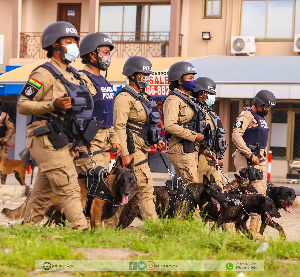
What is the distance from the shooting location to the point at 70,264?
479 cm

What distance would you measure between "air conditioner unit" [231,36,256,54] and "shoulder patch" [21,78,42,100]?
1707cm

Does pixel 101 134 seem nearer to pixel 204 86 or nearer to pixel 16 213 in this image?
pixel 16 213

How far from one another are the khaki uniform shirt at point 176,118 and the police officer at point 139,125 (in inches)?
20.1

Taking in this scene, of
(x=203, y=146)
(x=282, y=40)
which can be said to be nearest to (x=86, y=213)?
(x=203, y=146)

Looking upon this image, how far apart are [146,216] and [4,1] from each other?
20758mm

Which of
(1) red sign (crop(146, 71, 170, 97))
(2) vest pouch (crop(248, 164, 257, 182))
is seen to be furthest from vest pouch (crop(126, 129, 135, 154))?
(1) red sign (crop(146, 71, 170, 97))

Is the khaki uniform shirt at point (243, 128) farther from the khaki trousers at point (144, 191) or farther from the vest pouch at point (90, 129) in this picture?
the vest pouch at point (90, 129)

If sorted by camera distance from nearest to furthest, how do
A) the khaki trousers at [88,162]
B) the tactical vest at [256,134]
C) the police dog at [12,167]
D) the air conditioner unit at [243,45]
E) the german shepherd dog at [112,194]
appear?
the german shepherd dog at [112,194] < the khaki trousers at [88,162] < the tactical vest at [256,134] < the police dog at [12,167] < the air conditioner unit at [243,45]

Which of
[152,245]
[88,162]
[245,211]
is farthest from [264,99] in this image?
[152,245]

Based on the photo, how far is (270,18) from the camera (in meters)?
24.1

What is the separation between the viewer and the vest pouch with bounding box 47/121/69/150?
261 inches

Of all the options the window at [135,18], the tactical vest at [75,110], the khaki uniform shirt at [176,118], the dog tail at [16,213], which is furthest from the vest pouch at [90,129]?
the window at [135,18]

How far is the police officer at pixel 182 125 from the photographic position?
8656 millimetres

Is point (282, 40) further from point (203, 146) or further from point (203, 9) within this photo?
point (203, 146)
